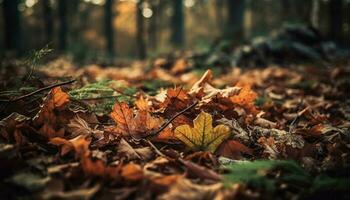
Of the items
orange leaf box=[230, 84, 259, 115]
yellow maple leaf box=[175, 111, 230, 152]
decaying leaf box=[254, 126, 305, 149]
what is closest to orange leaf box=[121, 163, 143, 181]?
yellow maple leaf box=[175, 111, 230, 152]

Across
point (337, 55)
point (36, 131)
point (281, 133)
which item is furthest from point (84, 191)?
point (337, 55)

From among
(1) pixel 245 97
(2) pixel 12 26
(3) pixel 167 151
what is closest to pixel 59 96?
(3) pixel 167 151

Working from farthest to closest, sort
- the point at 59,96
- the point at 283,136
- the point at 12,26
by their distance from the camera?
1. the point at 12,26
2. the point at 283,136
3. the point at 59,96

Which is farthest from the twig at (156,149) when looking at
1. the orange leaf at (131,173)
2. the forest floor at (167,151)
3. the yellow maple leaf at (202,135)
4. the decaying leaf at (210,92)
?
the decaying leaf at (210,92)

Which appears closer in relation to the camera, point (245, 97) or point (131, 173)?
point (131, 173)

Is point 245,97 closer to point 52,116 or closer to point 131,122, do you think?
point 131,122

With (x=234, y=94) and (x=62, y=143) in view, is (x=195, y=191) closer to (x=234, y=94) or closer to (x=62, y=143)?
(x=62, y=143)
